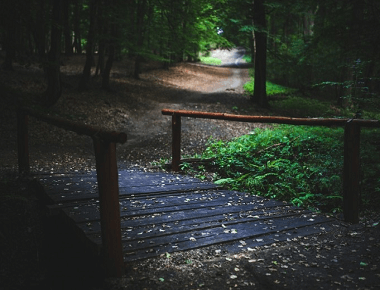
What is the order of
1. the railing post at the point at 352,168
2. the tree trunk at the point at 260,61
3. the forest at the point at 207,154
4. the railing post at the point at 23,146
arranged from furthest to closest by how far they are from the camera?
1. the tree trunk at the point at 260,61
2. the railing post at the point at 23,146
3. the railing post at the point at 352,168
4. the forest at the point at 207,154

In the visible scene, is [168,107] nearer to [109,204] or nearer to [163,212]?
[163,212]

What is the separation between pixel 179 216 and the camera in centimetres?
427

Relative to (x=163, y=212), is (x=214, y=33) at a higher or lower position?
higher

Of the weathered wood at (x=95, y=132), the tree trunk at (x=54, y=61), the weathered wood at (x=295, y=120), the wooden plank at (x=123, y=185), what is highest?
the tree trunk at (x=54, y=61)

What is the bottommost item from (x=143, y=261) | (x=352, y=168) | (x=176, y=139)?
(x=143, y=261)

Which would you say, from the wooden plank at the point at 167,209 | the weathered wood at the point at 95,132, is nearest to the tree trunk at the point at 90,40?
the weathered wood at the point at 95,132

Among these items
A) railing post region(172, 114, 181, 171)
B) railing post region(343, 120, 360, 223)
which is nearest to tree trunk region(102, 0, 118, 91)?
railing post region(172, 114, 181, 171)

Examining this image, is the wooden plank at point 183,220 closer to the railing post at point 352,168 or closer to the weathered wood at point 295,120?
the railing post at point 352,168

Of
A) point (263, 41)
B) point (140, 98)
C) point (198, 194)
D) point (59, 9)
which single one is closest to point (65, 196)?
point (198, 194)

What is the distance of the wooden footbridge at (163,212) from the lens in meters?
2.92

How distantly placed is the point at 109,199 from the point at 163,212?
160 centimetres

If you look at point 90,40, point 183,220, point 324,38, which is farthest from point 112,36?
point 183,220

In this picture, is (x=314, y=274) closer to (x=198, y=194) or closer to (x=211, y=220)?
(x=211, y=220)

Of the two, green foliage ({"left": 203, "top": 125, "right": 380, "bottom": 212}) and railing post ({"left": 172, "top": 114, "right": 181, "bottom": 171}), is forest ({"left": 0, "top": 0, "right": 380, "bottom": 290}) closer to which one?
green foliage ({"left": 203, "top": 125, "right": 380, "bottom": 212})
